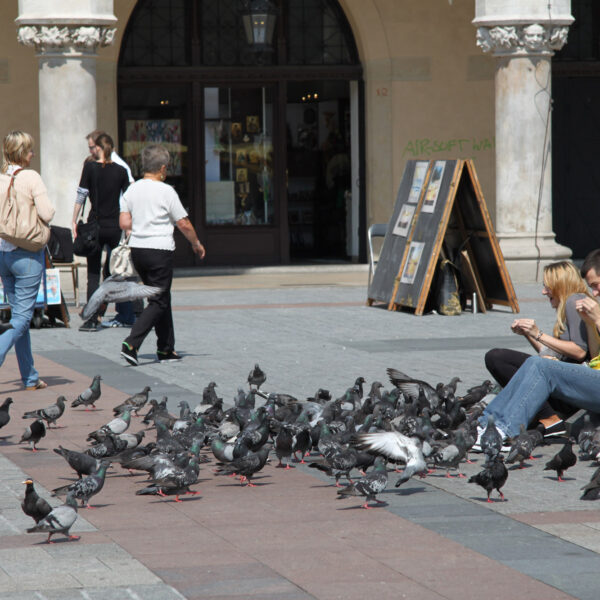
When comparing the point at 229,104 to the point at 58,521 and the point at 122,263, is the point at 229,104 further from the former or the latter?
the point at 58,521

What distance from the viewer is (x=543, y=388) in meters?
7.36

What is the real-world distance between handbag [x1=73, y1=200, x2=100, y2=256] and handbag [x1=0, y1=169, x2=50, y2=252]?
13.1ft

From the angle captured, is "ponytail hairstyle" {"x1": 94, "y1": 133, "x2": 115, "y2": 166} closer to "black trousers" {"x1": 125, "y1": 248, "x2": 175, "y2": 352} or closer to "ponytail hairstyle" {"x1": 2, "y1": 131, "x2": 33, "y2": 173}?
"black trousers" {"x1": 125, "y1": 248, "x2": 175, "y2": 352}

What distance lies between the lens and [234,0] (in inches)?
770

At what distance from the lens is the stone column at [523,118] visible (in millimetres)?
17328

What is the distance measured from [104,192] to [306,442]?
686cm

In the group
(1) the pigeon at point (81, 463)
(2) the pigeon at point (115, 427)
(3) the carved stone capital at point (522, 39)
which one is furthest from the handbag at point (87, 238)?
(1) the pigeon at point (81, 463)

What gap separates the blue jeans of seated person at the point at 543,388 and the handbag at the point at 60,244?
841cm

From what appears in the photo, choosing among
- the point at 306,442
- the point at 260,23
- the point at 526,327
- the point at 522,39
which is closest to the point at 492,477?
the point at 306,442

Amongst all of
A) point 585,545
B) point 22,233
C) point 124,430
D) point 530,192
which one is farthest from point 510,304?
point 585,545

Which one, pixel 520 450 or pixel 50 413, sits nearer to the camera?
pixel 520 450

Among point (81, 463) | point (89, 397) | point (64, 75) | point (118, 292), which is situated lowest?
point (89, 397)

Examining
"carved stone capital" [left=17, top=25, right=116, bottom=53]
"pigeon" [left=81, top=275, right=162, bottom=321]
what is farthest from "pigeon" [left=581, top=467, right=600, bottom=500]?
"carved stone capital" [left=17, top=25, right=116, bottom=53]

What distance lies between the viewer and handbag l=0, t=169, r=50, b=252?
9.21 meters
